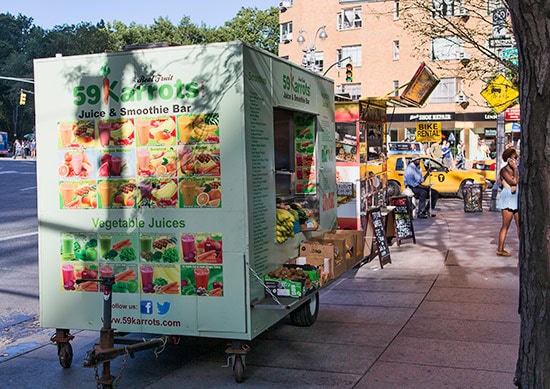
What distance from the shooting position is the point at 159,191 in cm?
596

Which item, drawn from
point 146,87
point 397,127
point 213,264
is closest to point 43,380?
point 213,264

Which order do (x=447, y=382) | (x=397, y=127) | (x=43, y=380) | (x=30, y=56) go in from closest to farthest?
(x=447, y=382)
(x=43, y=380)
(x=397, y=127)
(x=30, y=56)

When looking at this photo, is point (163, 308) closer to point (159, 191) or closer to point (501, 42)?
point (159, 191)

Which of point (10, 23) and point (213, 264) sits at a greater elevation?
point (10, 23)

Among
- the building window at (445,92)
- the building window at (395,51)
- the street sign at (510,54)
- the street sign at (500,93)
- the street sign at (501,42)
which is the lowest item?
the street sign at (500,93)

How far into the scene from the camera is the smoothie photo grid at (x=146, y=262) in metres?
5.85

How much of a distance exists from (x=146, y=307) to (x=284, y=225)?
1.67 metres

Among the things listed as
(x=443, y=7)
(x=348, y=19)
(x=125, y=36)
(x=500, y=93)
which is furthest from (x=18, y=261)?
(x=125, y=36)

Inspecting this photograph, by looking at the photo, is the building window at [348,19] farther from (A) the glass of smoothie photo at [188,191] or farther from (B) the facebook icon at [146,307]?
(B) the facebook icon at [146,307]

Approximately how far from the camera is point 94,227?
614 centimetres

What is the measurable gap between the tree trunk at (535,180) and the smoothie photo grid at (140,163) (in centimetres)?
302

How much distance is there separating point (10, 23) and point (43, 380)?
104 metres

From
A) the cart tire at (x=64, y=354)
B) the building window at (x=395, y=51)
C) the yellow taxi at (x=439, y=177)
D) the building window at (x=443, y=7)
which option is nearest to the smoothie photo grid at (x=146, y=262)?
the cart tire at (x=64, y=354)

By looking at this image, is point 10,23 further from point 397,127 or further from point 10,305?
point 10,305
